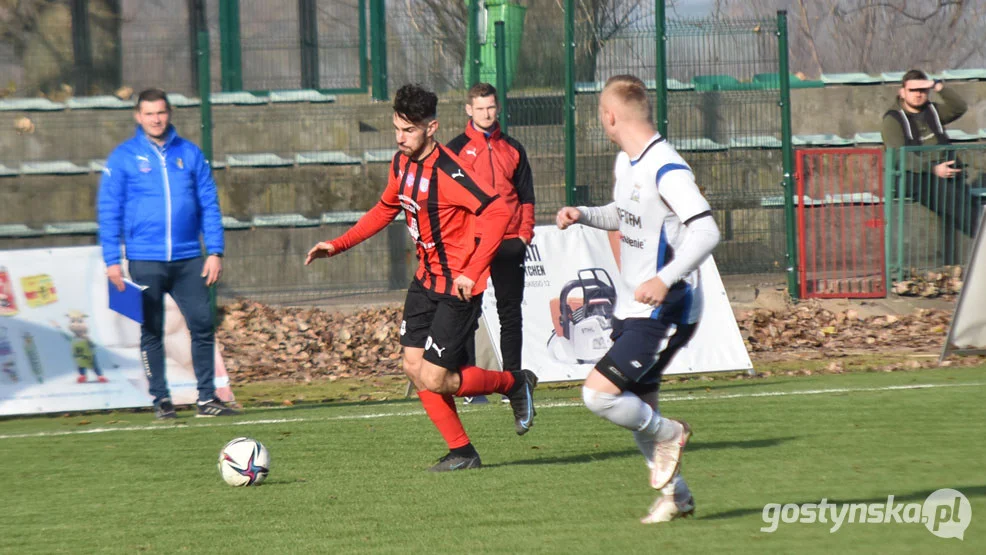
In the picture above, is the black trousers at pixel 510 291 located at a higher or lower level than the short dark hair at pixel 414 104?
lower

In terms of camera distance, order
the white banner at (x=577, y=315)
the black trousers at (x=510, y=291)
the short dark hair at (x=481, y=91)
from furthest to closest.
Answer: the white banner at (x=577, y=315)
the short dark hair at (x=481, y=91)
the black trousers at (x=510, y=291)

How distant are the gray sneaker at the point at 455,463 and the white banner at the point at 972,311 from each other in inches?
206

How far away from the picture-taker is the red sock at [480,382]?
682 cm

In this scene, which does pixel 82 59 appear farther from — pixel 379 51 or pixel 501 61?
pixel 501 61

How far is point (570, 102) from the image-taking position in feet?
44.5

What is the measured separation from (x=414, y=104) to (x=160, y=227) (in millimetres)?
3467

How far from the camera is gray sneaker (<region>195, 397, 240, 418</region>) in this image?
31.2 ft

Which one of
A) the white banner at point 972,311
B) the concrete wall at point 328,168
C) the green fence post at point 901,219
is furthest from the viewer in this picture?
the green fence post at point 901,219

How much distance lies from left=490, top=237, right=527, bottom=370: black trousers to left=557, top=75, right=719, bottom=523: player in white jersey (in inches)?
132

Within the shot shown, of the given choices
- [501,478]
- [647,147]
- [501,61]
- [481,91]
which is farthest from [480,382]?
[501,61]

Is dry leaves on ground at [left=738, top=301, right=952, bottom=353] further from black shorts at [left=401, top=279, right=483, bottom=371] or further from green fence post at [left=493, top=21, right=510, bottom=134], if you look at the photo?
black shorts at [left=401, top=279, right=483, bottom=371]

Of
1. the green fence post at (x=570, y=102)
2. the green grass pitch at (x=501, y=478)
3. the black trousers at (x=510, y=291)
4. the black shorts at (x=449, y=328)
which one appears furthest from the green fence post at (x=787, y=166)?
the black shorts at (x=449, y=328)

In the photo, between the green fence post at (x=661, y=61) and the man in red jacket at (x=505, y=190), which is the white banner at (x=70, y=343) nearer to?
the man in red jacket at (x=505, y=190)

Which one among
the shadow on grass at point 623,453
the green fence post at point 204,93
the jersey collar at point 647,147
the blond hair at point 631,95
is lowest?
the shadow on grass at point 623,453
